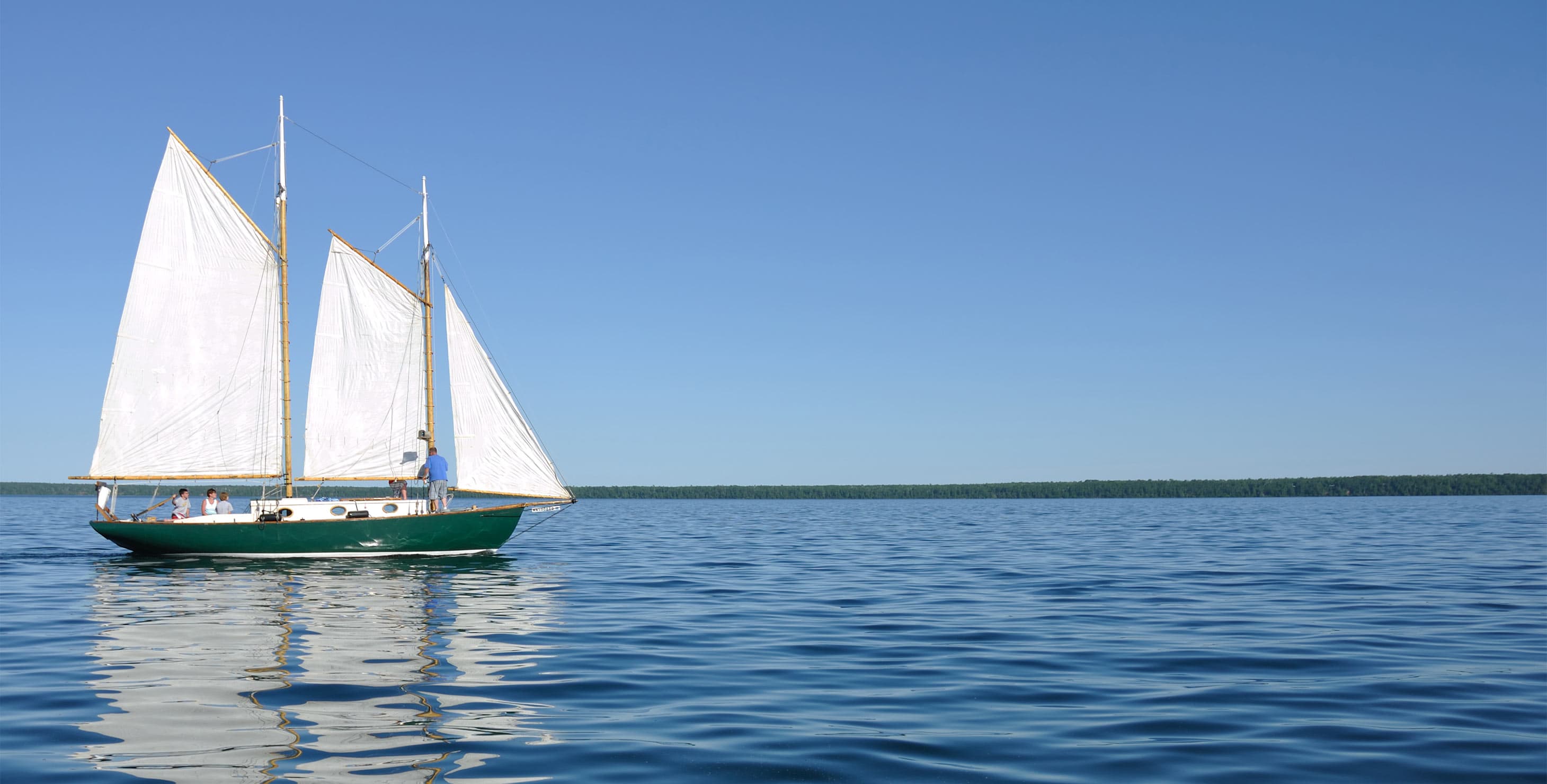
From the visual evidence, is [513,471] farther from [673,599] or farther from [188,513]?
[673,599]

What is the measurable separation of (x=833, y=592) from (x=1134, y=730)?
16676 millimetres

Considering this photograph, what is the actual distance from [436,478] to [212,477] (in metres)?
9.94

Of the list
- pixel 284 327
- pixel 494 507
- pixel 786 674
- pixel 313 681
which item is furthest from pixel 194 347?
pixel 786 674

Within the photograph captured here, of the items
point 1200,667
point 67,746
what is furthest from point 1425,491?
point 67,746

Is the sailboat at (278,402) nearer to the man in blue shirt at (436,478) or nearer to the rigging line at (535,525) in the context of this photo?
the man in blue shirt at (436,478)

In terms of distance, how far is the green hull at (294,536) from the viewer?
42.2 m

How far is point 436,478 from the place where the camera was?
44.4m

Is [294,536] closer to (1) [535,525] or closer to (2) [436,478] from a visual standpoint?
(2) [436,478]

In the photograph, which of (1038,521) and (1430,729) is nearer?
(1430,729)

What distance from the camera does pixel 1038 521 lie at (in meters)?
82.5

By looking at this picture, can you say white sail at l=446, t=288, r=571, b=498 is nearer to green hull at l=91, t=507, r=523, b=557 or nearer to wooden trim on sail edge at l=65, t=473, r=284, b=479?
green hull at l=91, t=507, r=523, b=557

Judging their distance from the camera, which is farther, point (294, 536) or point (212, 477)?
point (212, 477)

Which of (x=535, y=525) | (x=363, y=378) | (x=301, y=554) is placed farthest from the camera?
(x=535, y=525)

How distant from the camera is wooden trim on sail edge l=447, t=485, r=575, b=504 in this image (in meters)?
44.3
